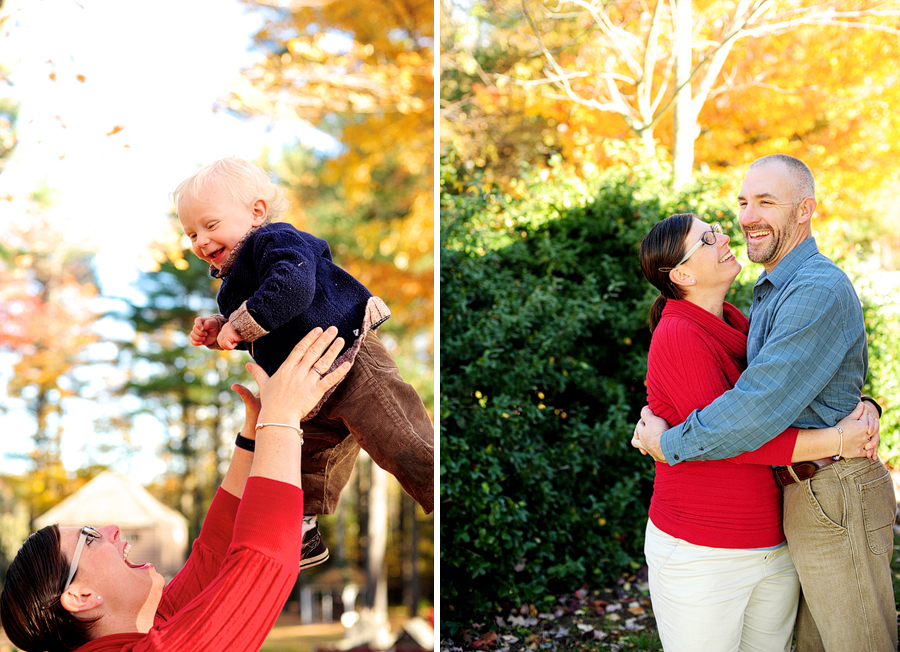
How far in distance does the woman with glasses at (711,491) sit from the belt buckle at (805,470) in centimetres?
3

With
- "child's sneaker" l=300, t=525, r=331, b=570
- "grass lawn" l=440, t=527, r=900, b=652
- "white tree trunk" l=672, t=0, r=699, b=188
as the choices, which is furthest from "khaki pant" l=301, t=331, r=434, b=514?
"white tree trunk" l=672, t=0, r=699, b=188

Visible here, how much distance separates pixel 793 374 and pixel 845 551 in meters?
0.49

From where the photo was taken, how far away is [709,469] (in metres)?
1.86

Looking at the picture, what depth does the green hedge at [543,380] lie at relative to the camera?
381 centimetres

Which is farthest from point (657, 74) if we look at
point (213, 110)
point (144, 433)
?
point (144, 433)

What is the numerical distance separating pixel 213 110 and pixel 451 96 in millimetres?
2564

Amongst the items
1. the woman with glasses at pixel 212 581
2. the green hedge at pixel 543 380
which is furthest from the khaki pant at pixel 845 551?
the green hedge at pixel 543 380

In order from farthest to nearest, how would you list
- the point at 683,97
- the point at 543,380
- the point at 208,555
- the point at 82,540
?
the point at 683,97 → the point at 543,380 → the point at 208,555 → the point at 82,540

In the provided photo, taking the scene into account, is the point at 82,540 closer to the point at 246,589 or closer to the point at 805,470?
the point at 246,589

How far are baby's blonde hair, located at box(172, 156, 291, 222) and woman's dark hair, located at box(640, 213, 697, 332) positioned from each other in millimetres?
1052

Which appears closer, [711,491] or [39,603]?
[39,603]

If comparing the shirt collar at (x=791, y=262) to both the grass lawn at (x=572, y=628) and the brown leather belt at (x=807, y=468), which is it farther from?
the grass lawn at (x=572, y=628)

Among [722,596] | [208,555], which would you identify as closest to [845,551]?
[722,596]

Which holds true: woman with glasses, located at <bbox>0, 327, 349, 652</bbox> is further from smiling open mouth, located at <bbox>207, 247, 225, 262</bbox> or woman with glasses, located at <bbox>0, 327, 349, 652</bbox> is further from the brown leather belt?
the brown leather belt
